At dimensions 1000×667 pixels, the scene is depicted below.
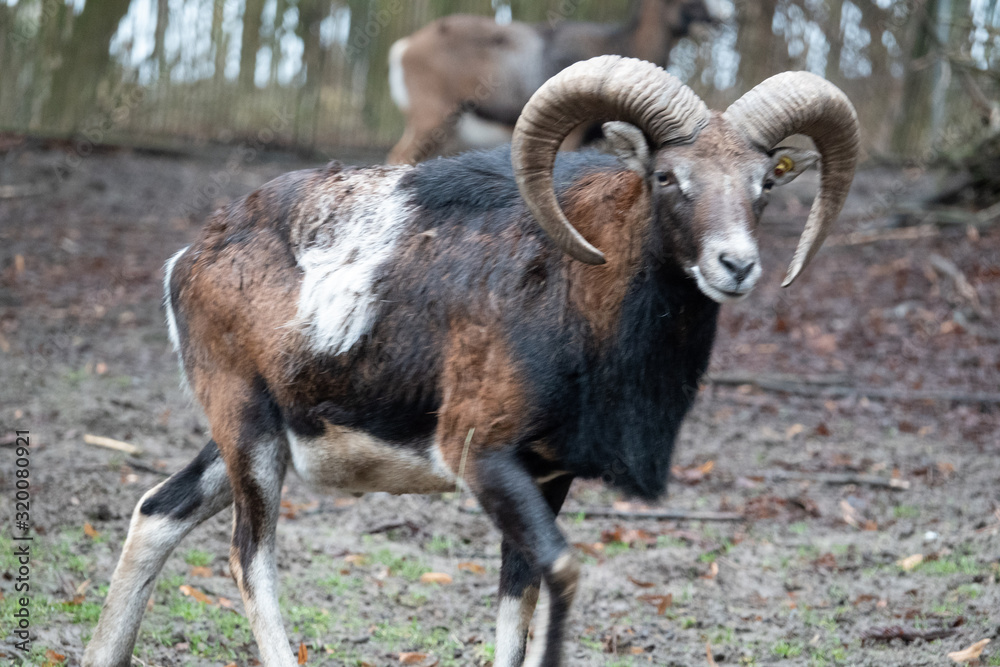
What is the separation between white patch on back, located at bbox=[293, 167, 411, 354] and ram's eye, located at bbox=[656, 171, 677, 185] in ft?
3.76

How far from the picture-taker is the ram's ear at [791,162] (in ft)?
13.8

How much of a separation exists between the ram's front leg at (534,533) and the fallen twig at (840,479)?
3.95 meters

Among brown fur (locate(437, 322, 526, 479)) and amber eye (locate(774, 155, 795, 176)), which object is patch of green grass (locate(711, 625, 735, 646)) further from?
amber eye (locate(774, 155, 795, 176))

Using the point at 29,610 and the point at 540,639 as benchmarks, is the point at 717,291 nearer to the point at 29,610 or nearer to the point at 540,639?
the point at 540,639

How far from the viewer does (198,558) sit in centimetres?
553

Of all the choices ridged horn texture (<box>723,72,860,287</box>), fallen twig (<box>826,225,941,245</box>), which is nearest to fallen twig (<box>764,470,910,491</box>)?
ridged horn texture (<box>723,72,860,287</box>)

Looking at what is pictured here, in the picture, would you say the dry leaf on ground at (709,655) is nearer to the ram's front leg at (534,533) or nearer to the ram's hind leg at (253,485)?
the ram's front leg at (534,533)

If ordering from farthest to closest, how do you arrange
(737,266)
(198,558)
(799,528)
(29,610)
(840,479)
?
(840,479)
(799,528)
(198,558)
(29,610)
(737,266)

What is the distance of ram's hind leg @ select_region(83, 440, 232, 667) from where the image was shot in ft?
14.1

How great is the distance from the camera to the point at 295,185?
4.61 metres

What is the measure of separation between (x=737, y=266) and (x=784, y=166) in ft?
3.26

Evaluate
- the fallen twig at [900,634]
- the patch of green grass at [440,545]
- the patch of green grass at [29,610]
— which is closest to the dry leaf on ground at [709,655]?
the fallen twig at [900,634]

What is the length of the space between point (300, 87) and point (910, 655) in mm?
14424

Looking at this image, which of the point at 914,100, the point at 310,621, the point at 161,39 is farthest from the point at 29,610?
the point at 914,100
